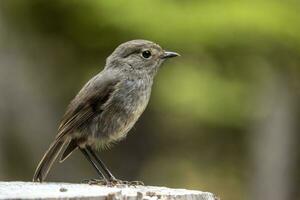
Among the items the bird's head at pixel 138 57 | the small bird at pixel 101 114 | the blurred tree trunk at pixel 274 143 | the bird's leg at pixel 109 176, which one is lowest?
the blurred tree trunk at pixel 274 143

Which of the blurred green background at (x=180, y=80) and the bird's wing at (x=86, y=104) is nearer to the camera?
the bird's wing at (x=86, y=104)

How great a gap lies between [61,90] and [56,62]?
91 centimetres

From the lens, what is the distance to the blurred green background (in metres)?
15.1

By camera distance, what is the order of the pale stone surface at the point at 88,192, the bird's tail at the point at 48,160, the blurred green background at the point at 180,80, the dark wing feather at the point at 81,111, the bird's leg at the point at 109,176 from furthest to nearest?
the blurred green background at the point at 180,80, the dark wing feather at the point at 81,111, the bird's tail at the point at 48,160, the bird's leg at the point at 109,176, the pale stone surface at the point at 88,192

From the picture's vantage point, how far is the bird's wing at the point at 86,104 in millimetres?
7840

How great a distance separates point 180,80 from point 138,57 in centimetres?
750

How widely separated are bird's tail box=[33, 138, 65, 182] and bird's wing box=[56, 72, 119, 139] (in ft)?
0.42

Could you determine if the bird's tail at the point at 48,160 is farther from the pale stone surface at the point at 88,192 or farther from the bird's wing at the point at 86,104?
the pale stone surface at the point at 88,192

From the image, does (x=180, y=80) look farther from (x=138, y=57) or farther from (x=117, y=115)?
(x=117, y=115)

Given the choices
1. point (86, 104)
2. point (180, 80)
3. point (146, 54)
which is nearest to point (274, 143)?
point (180, 80)

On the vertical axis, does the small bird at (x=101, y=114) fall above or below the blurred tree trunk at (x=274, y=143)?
above

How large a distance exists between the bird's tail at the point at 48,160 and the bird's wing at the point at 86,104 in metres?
0.13

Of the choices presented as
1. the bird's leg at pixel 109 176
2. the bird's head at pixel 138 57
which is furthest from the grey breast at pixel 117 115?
the bird's head at pixel 138 57

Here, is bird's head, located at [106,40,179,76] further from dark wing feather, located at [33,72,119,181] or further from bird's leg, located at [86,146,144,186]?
bird's leg, located at [86,146,144,186]
